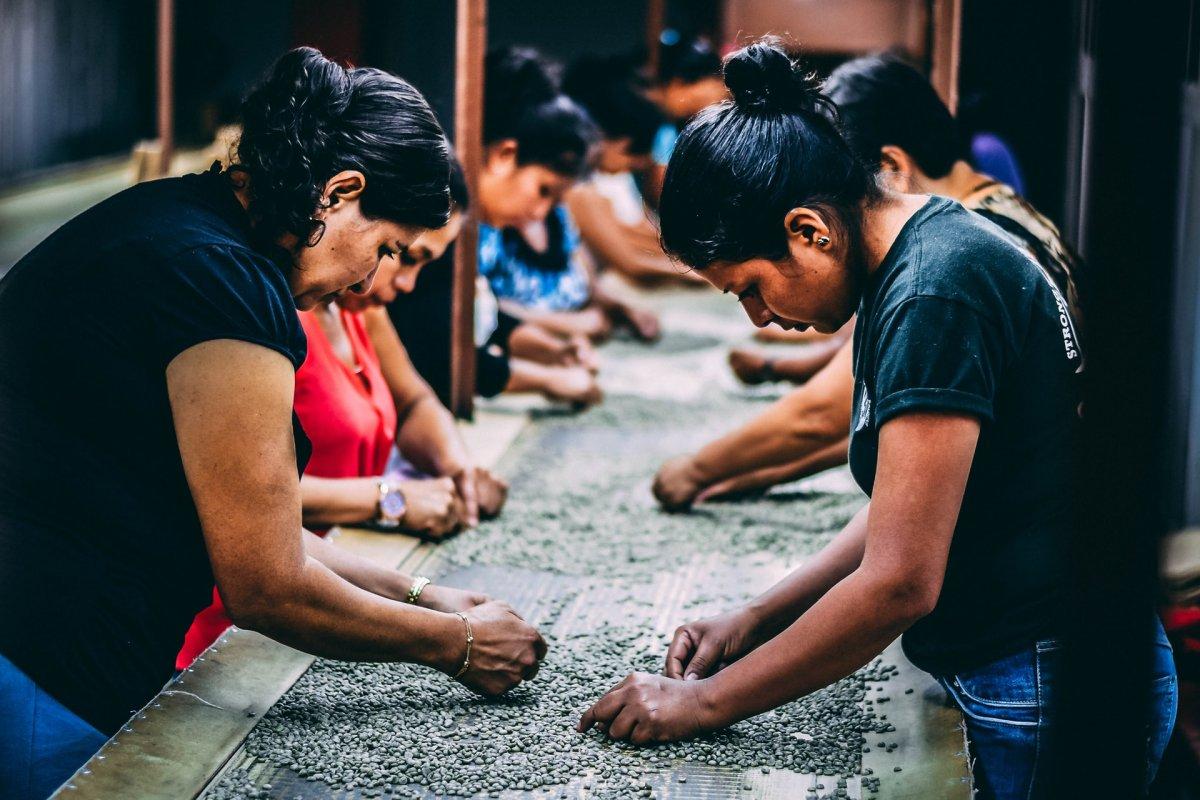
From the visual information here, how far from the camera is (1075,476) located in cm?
125

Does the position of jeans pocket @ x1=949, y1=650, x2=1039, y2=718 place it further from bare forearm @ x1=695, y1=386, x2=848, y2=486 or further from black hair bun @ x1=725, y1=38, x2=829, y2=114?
bare forearm @ x1=695, y1=386, x2=848, y2=486

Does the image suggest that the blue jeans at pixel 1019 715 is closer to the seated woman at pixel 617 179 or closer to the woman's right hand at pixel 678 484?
the woman's right hand at pixel 678 484

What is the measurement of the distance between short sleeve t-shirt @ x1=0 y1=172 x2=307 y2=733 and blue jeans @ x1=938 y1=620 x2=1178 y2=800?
114 cm

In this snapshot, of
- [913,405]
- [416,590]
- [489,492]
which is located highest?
[913,405]

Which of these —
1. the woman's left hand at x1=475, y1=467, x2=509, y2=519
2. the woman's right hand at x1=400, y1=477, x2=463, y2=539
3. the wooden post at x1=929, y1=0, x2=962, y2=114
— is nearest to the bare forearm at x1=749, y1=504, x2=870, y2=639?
the woman's right hand at x1=400, y1=477, x2=463, y2=539

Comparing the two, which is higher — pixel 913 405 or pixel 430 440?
pixel 913 405

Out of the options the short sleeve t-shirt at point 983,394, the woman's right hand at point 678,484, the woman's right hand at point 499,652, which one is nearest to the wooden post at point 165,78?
the woman's right hand at point 678,484

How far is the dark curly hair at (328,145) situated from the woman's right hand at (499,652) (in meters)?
0.69

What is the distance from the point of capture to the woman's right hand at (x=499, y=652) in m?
2.07

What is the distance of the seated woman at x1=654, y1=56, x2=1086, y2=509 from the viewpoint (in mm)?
2625

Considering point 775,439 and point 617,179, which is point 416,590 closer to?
point 775,439

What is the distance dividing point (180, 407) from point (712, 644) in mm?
979

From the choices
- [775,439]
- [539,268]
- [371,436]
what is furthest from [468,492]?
[539,268]

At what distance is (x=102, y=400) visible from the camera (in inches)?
67.2
